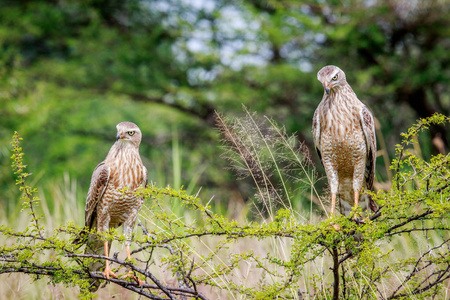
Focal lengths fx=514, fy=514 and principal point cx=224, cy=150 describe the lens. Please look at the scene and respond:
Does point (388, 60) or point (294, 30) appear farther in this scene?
point (388, 60)

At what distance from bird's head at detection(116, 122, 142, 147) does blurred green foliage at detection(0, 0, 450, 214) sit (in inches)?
202

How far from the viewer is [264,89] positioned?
1021 centimetres

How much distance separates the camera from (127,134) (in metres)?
3.90

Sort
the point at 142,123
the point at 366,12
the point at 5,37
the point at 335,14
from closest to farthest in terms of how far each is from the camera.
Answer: the point at 366,12
the point at 335,14
the point at 5,37
the point at 142,123

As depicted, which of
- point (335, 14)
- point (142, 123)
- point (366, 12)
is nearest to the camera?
point (366, 12)

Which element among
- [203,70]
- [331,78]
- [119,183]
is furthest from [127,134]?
[203,70]

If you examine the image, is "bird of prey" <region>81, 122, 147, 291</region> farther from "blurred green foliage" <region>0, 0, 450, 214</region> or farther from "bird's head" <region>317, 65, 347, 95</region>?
"blurred green foliage" <region>0, 0, 450, 214</region>

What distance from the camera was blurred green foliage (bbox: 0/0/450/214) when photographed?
32.4 ft

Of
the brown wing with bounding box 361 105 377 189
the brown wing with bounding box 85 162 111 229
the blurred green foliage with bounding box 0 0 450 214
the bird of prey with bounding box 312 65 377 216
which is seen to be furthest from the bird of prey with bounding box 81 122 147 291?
the blurred green foliage with bounding box 0 0 450 214

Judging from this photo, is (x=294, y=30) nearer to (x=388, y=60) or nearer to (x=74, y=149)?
(x=388, y=60)

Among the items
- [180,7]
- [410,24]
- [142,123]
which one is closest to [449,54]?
[410,24]

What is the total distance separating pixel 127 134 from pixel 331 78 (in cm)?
159

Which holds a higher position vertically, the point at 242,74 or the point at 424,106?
the point at 242,74

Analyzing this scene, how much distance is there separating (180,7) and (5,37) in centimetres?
383
